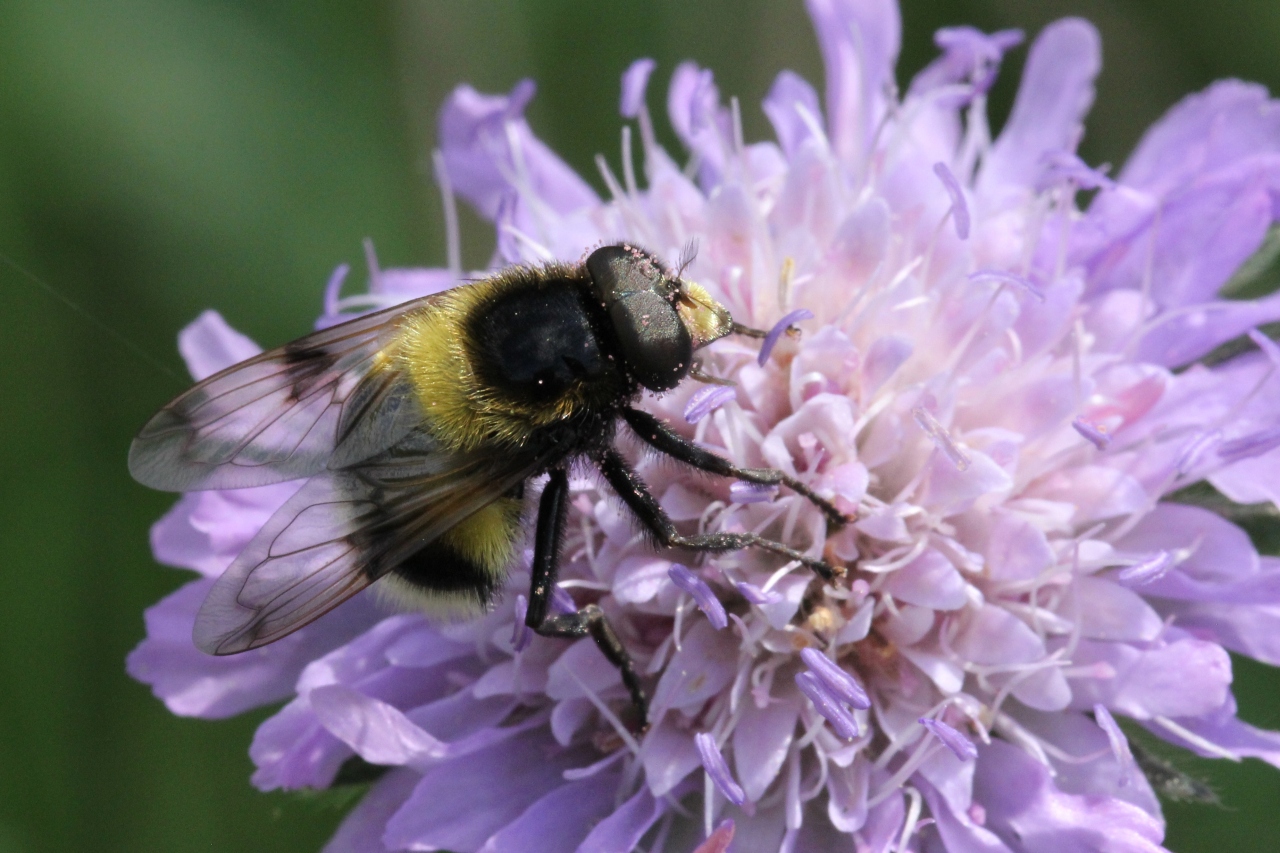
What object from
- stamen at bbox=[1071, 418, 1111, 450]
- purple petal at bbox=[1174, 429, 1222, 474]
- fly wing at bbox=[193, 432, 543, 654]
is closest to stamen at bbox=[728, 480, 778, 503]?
fly wing at bbox=[193, 432, 543, 654]

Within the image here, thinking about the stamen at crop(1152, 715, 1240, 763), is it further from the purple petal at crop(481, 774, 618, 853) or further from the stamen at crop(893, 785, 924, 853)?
the purple petal at crop(481, 774, 618, 853)

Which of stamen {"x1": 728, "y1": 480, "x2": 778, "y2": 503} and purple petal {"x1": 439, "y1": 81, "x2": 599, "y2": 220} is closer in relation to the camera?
stamen {"x1": 728, "y1": 480, "x2": 778, "y2": 503}

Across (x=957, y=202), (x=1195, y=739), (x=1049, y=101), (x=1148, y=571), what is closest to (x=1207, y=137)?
(x=1049, y=101)

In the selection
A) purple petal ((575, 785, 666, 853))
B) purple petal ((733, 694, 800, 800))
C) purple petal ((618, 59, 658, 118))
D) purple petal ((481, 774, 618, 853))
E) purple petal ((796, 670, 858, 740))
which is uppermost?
purple petal ((618, 59, 658, 118))

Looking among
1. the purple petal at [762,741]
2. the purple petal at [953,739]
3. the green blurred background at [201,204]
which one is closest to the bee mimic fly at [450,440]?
the purple petal at [762,741]

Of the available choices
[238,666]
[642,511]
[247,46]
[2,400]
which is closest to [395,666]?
[238,666]

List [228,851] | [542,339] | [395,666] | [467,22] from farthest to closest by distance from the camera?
[467,22]
[228,851]
[395,666]
[542,339]

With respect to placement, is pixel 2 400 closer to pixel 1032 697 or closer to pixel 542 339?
pixel 542 339
